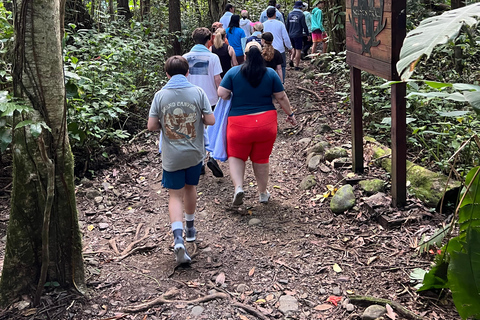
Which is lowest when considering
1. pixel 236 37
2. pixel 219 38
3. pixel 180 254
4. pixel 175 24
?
pixel 180 254

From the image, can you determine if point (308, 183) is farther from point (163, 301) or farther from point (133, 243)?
point (163, 301)

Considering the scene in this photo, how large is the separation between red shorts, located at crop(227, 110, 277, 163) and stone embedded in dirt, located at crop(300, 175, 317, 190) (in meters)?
0.91

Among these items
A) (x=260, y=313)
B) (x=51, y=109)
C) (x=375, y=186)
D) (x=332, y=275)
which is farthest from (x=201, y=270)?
(x=375, y=186)

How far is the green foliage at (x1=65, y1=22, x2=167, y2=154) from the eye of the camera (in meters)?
6.37

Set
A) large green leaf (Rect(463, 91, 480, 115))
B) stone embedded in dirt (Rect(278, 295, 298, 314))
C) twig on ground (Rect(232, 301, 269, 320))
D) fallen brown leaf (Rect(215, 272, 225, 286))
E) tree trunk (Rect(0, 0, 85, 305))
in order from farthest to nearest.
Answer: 1. fallen brown leaf (Rect(215, 272, 225, 286))
2. stone embedded in dirt (Rect(278, 295, 298, 314))
3. twig on ground (Rect(232, 301, 269, 320))
4. tree trunk (Rect(0, 0, 85, 305))
5. large green leaf (Rect(463, 91, 480, 115))

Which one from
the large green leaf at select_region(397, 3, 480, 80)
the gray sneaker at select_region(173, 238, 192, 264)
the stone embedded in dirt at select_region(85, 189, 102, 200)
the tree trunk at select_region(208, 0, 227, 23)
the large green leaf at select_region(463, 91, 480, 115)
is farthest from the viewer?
the tree trunk at select_region(208, 0, 227, 23)

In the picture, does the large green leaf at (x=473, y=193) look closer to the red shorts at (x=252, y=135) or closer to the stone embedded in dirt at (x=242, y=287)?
the stone embedded in dirt at (x=242, y=287)

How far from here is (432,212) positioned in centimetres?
480

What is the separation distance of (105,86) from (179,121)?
11.3 feet

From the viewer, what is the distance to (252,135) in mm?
5469

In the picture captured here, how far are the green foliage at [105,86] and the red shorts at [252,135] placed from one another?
6.10 ft

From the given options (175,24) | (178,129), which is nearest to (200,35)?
(178,129)

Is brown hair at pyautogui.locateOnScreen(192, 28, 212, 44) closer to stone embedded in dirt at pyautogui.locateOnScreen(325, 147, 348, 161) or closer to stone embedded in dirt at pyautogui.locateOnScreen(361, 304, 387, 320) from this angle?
stone embedded in dirt at pyautogui.locateOnScreen(325, 147, 348, 161)

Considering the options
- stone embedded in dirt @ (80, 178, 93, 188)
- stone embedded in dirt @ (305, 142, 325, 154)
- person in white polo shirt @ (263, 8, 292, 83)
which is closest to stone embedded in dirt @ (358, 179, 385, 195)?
stone embedded in dirt @ (305, 142, 325, 154)
